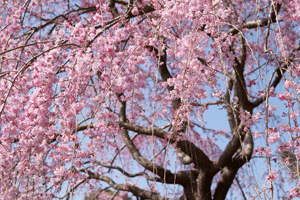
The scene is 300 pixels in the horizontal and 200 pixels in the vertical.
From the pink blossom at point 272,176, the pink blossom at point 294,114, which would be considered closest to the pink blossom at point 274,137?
the pink blossom at point 294,114

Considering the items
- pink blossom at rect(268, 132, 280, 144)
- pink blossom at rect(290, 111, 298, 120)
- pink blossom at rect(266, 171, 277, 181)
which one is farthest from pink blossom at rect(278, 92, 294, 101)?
pink blossom at rect(266, 171, 277, 181)

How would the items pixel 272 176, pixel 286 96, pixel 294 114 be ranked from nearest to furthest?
pixel 272 176 < pixel 286 96 < pixel 294 114

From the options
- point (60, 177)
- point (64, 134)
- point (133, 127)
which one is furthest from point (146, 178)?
point (64, 134)

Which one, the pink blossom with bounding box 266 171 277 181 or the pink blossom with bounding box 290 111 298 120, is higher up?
the pink blossom with bounding box 290 111 298 120

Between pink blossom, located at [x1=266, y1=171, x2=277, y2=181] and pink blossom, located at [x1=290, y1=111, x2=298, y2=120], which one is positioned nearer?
pink blossom, located at [x1=266, y1=171, x2=277, y2=181]

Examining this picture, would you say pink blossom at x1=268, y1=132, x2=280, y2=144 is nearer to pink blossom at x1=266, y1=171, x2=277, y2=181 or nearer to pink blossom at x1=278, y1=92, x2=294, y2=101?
pink blossom at x1=278, y1=92, x2=294, y2=101

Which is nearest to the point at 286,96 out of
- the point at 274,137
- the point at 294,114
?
the point at 294,114

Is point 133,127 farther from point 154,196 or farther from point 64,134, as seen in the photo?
point 64,134

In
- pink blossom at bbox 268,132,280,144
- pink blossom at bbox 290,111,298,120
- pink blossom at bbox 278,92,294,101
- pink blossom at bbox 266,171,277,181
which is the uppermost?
pink blossom at bbox 278,92,294,101

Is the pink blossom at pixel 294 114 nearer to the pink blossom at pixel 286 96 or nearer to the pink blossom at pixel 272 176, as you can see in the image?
the pink blossom at pixel 286 96

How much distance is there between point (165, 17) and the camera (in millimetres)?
2367

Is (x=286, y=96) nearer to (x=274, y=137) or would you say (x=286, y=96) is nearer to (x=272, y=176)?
(x=274, y=137)

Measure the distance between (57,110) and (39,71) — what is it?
38 cm

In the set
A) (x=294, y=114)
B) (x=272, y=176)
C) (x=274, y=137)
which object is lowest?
(x=272, y=176)
